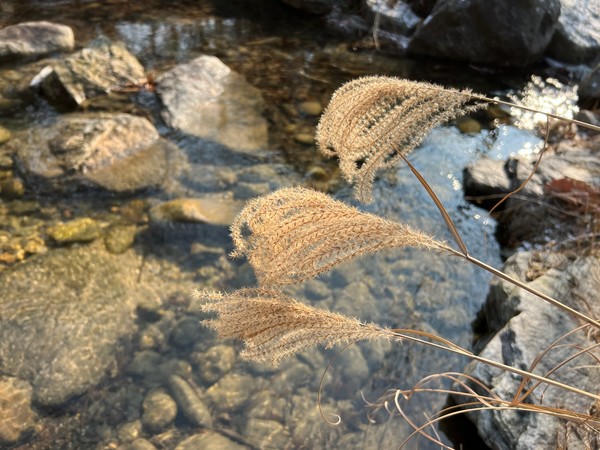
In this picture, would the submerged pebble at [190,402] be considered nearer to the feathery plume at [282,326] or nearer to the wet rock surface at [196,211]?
the wet rock surface at [196,211]

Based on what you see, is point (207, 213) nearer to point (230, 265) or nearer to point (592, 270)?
point (230, 265)

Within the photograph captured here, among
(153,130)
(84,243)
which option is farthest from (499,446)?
(153,130)

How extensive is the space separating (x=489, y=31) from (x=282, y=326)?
6.79m

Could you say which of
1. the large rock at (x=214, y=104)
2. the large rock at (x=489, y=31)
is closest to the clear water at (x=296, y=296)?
the large rock at (x=214, y=104)

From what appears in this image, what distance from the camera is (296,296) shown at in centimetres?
363

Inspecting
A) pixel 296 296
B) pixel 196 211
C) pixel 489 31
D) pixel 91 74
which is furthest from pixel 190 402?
pixel 489 31

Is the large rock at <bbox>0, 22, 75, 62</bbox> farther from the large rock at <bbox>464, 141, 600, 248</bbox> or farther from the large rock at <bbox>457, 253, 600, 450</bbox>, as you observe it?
the large rock at <bbox>457, 253, 600, 450</bbox>

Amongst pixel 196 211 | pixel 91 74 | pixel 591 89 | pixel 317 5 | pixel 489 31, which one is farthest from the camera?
pixel 317 5

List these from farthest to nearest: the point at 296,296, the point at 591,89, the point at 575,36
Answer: the point at 575,36, the point at 591,89, the point at 296,296

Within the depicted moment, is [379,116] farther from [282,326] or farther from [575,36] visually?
[575,36]

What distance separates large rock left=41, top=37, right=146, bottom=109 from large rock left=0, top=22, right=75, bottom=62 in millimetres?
583

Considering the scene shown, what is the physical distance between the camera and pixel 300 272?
4.58ft

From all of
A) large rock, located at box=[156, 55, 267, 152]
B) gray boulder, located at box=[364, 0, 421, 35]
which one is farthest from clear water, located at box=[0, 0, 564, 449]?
gray boulder, located at box=[364, 0, 421, 35]

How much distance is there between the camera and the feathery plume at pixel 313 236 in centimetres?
130
